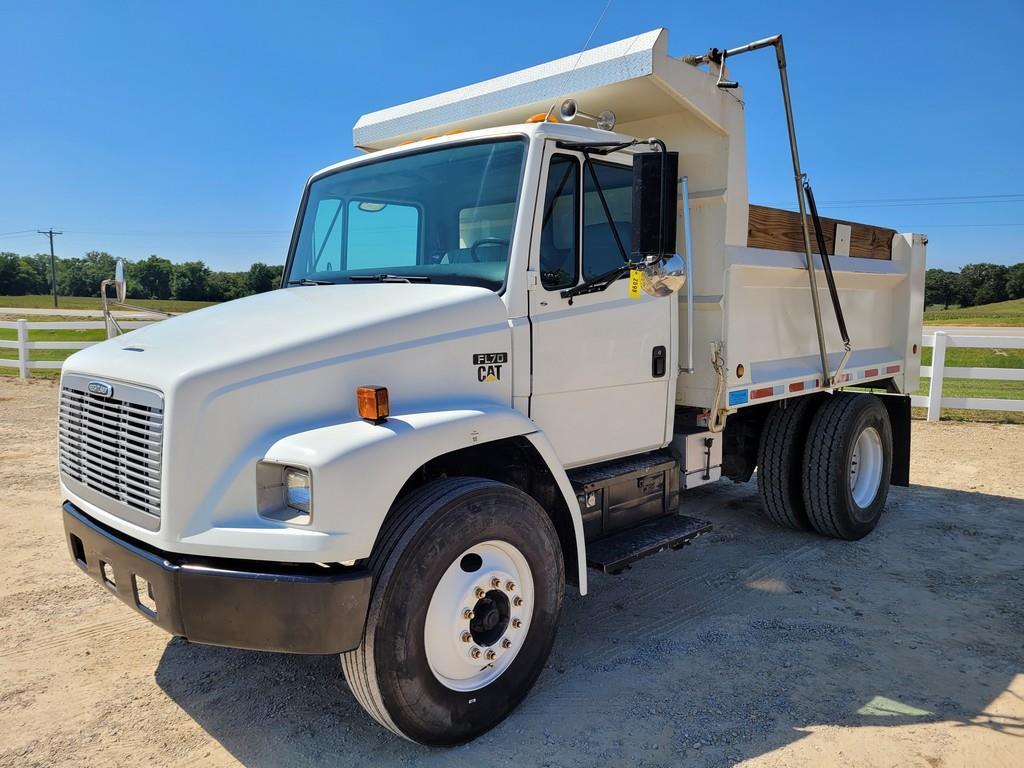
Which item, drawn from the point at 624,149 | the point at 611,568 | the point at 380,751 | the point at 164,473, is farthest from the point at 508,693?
the point at 624,149

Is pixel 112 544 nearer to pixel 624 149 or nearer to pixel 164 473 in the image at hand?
pixel 164 473

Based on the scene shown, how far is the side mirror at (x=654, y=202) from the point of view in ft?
10.4

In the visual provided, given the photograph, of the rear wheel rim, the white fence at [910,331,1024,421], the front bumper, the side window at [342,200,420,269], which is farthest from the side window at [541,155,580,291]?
the white fence at [910,331,1024,421]

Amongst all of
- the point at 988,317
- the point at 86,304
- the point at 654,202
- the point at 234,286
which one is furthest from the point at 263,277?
the point at 86,304

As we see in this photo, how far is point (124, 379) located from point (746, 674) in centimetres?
313

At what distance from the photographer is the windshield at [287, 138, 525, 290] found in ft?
11.2

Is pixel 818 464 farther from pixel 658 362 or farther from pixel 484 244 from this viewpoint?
pixel 484 244

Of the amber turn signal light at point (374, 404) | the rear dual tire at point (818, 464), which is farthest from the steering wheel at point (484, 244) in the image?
the rear dual tire at point (818, 464)

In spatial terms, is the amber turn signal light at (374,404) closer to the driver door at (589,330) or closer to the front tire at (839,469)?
the driver door at (589,330)

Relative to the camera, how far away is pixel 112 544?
9.27ft

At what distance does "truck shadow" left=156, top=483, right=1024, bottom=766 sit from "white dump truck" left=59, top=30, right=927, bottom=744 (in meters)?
0.35

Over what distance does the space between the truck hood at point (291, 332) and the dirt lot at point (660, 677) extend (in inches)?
60.6

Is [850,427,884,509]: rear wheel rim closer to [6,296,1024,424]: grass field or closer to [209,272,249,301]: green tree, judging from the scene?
[209,272,249,301]: green tree

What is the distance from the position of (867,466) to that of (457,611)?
183 inches
